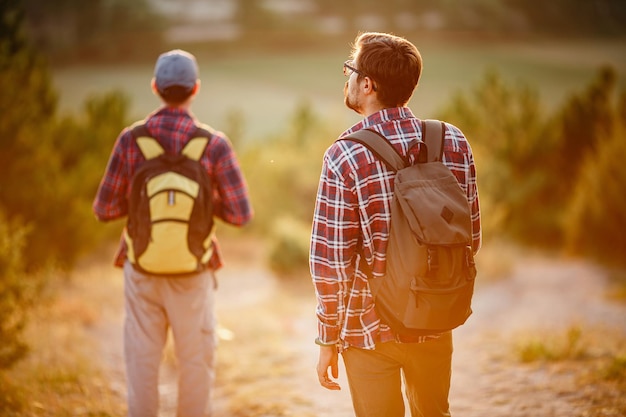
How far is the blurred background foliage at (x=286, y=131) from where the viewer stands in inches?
272

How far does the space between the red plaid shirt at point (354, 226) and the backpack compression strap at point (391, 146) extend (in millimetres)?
20

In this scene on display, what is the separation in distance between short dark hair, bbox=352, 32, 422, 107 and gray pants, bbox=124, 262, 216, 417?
4.42 ft

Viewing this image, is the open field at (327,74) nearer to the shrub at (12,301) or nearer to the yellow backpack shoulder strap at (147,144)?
the shrub at (12,301)

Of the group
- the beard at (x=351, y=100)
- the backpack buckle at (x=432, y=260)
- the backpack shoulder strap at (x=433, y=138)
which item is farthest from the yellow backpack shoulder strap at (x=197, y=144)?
the backpack buckle at (x=432, y=260)

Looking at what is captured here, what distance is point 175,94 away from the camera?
2.74 meters

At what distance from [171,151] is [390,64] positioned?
123 centimetres

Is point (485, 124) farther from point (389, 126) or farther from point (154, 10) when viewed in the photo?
point (389, 126)

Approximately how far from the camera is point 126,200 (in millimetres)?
2855

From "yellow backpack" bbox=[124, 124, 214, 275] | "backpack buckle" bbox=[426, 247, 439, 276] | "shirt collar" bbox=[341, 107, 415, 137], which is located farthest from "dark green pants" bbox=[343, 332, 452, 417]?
"yellow backpack" bbox=[124, 124, 214, 275]

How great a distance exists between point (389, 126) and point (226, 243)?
10529 millimetres

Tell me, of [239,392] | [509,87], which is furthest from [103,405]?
[509,87]

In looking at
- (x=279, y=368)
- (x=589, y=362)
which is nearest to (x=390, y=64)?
(x=589, y=362)

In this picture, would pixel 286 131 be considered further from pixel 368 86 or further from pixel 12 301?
pixel 368 86

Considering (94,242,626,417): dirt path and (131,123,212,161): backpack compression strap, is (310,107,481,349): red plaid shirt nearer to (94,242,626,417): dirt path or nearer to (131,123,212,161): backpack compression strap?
(131,123,212,161): backpack compression strap
